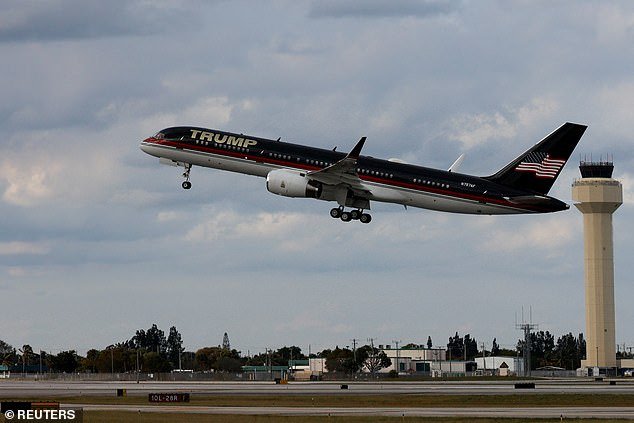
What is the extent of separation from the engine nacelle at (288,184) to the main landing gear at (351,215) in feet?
12.5

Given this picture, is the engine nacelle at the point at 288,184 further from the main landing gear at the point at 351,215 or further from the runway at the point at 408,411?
the runway at the point at 408,411

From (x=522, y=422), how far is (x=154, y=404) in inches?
1404

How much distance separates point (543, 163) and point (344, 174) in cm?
1849

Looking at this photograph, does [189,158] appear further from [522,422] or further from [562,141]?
[522,422]

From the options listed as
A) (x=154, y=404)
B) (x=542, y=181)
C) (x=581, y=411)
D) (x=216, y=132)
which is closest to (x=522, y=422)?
(x=581, y=411)

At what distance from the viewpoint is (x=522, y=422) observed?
3226 inches

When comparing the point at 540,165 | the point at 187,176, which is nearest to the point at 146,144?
the point at 187,176

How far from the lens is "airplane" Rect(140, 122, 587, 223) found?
392ft

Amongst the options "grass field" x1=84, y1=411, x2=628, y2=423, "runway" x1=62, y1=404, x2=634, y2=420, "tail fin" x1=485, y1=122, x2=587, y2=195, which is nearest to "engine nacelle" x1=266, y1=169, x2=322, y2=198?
"tail fin" x1=485, y1=122, x2=587, y2=195

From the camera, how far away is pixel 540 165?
122 m

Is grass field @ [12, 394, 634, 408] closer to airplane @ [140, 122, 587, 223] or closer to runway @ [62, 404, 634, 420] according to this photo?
runway @ [62, 404, 634, 420]

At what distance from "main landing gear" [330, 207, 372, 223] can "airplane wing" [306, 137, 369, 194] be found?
2.32 meters

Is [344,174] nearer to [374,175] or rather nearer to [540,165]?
[374,175]

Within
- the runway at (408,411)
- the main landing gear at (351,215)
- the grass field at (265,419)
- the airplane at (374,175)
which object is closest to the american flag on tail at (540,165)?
the airplane at (374,175)
